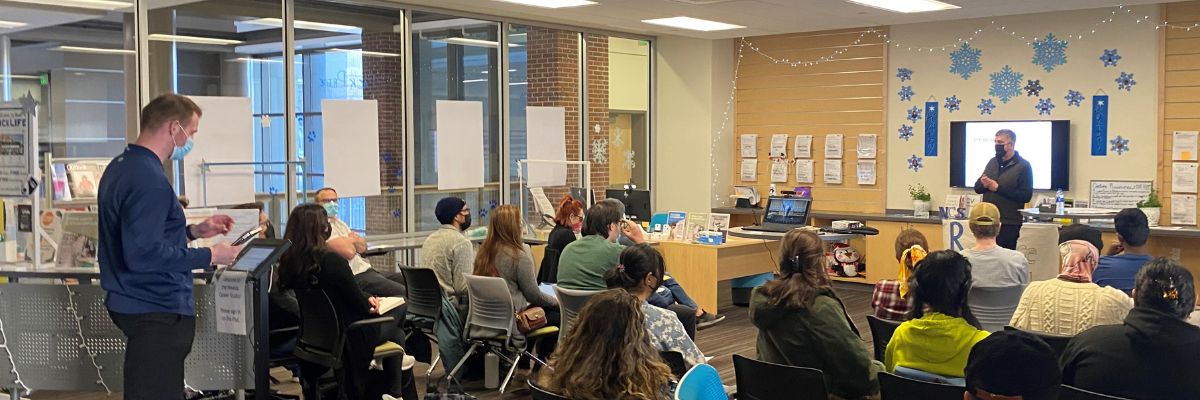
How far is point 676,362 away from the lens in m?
4.23

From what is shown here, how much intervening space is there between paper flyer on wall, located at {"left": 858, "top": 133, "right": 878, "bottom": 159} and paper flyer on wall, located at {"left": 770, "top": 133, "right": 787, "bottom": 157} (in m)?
0.88

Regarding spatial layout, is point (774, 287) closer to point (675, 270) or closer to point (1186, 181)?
point (675, 270)

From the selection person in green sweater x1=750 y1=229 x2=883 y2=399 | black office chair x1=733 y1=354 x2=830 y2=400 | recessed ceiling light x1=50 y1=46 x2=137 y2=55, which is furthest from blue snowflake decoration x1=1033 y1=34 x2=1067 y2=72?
recessed ceiling light x1=50 y1=46 x2=137 y2=55

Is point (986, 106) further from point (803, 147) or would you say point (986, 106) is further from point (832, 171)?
point (803, 147)

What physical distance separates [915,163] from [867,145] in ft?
1.77

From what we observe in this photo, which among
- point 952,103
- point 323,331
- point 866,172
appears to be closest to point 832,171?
point 866,172

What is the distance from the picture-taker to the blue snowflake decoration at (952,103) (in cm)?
1072

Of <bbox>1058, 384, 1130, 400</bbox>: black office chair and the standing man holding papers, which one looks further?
the standing man holding papers

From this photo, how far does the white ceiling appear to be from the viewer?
30.6ft

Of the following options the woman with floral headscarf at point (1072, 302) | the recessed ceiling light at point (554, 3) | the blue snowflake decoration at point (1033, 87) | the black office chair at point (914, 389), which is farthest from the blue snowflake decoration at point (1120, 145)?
the black office chair at point (914, 389)

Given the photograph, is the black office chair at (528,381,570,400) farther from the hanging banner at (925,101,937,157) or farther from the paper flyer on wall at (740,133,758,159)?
the paper flyer on wall at (740,133,758,159)

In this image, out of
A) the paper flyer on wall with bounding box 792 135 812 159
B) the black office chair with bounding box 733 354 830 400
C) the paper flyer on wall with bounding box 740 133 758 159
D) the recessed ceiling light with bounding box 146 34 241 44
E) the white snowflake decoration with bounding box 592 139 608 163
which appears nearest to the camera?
the black office chair with bounding box 733 354 830 400

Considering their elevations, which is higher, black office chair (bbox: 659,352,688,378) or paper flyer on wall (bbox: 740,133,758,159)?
paper flyer on wall (bbox: 740,133,758,159)

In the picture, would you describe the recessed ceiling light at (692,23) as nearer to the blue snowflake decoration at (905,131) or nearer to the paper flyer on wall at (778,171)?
the paper flyer on wall at (778,171)
